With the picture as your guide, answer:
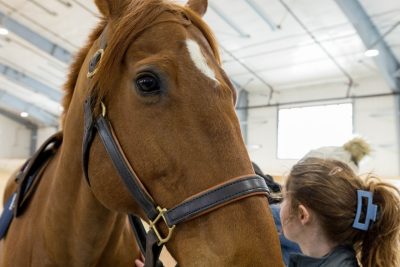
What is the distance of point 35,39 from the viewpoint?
32.7 ft

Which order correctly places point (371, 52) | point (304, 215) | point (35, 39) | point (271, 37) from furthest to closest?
point (35, 39) → point (271, 37) → point (371, 52) → point (304, 215)

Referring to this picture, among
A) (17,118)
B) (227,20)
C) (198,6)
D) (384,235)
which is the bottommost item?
(17,118)

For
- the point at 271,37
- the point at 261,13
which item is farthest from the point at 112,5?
the point at 271,37

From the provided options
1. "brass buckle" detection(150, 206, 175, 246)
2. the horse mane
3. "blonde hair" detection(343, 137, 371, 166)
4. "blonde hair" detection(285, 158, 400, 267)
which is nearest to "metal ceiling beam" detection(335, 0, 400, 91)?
"blonde hair" detection(343, 137, 371, 166)

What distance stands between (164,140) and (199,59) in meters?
0.22

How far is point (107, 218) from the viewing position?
1.17 meters

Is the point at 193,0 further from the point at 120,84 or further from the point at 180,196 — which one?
the point at 180,196

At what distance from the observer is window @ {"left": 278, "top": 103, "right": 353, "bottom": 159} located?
9.63 metres

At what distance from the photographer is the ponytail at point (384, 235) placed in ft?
4.39

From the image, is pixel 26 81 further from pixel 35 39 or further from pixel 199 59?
pixel 199 59

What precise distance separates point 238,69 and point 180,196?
31.2ft

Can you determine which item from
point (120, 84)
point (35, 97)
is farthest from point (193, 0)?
point (35, 97)

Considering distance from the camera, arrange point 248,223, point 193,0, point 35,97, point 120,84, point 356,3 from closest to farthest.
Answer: point 248,223, point 120,84, point 193,0, point 356,3, point 35,97

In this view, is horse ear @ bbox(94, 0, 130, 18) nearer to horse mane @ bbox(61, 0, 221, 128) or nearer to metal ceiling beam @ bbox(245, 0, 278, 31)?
horse mane @ bbox(61, 0, 221, 128)
